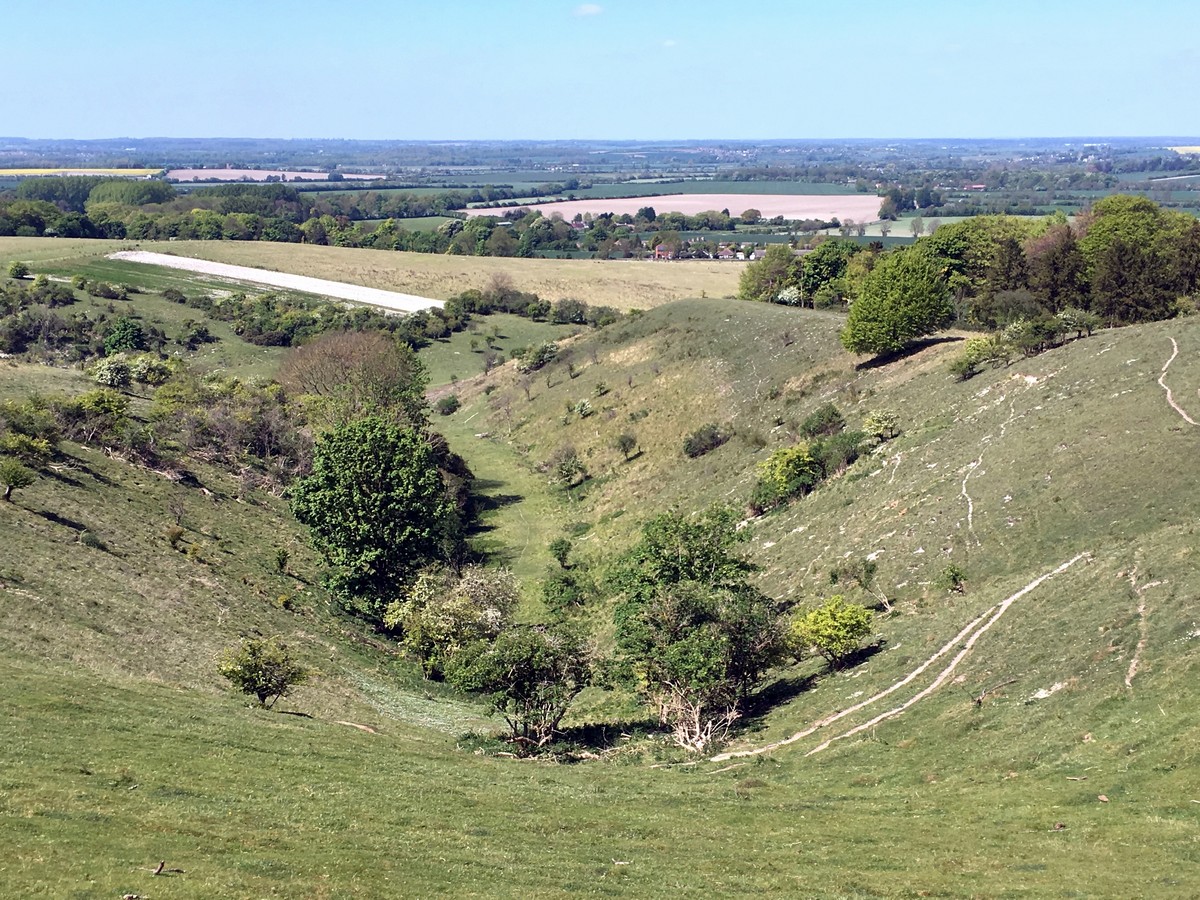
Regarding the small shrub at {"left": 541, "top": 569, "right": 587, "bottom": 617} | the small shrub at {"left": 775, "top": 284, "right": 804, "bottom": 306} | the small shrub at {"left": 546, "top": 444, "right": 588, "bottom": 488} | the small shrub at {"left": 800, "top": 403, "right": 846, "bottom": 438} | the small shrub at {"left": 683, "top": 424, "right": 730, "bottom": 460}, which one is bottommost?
the small shrub at {"left": 541, "top": 569, "right": 587, "bottom": 617}

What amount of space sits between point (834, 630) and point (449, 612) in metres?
18.6

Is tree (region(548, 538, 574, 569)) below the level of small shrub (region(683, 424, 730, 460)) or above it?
below

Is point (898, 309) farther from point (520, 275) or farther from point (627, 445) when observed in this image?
point (520, 275)

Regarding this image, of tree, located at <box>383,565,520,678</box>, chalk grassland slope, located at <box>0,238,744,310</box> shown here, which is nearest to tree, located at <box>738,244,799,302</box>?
chalk grassland slope, located at <box>0,238,744,310</box>

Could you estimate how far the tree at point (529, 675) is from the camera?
38.5 m

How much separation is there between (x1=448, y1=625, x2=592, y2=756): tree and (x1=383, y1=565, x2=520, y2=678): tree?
7.81 metres

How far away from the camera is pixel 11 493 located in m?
54.2

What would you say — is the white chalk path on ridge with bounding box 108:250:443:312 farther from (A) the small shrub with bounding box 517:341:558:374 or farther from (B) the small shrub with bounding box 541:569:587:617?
(B) the small shrub with bounding box 541:569:587:617

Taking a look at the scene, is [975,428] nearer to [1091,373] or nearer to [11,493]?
[1091,373]

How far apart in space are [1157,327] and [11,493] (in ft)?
218

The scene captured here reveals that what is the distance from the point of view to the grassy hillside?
23.3 meters

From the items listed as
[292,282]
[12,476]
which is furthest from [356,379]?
[292,282]

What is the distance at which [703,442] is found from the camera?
82188mm

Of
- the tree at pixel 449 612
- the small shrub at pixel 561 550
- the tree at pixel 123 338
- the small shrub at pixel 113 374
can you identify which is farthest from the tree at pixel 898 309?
the tree at pixel 123 338
